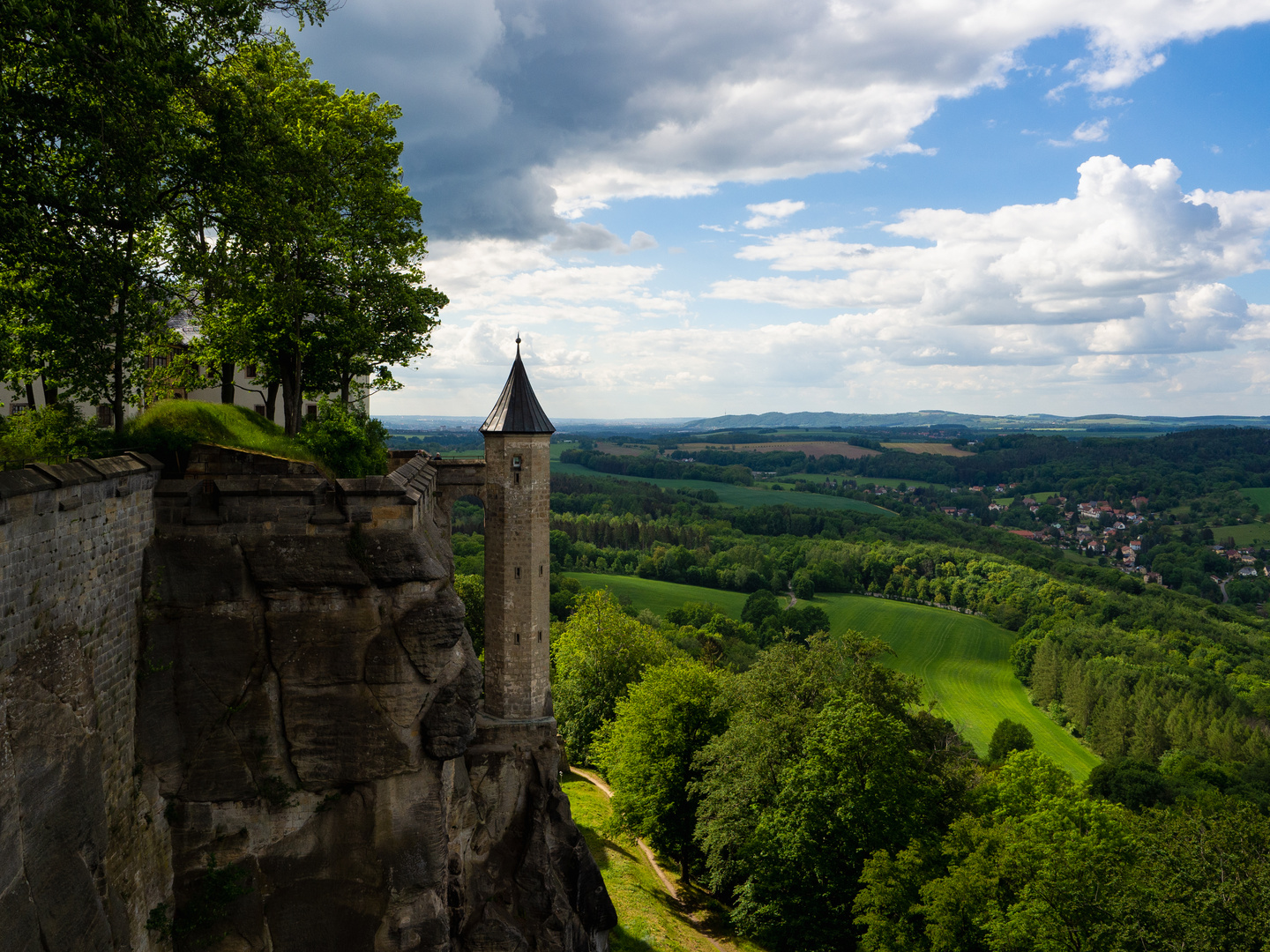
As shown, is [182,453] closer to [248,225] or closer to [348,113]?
[248,225]

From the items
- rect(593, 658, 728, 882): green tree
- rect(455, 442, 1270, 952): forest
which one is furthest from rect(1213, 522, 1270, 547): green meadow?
rect(593, 658, 728, 882): green tree

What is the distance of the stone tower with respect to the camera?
26844 mm

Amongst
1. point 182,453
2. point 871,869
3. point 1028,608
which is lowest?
point 1028,608

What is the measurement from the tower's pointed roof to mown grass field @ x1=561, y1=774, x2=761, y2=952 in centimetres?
1903

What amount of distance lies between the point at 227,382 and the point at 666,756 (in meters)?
25.7

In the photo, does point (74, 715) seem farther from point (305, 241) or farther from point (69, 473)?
point (305, 241)

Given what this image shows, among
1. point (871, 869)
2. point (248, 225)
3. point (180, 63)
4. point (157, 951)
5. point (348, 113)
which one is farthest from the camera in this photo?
point (871, 869)

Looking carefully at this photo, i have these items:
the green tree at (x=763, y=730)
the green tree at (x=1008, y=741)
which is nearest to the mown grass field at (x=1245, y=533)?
the green tree at (x=1008, y=741)

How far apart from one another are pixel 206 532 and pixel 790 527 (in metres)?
153

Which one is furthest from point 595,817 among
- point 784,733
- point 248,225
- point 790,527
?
point 790,527

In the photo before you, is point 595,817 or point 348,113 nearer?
point 348,113

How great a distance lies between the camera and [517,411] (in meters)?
27.4

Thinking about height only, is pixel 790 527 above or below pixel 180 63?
below

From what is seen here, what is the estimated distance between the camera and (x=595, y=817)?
39156 millimetres
